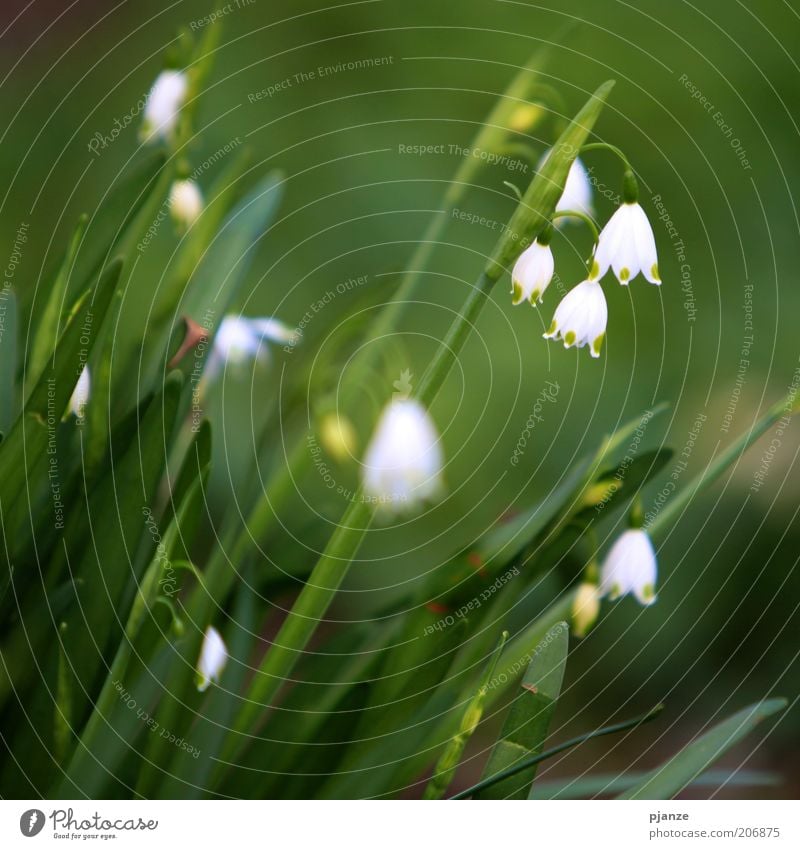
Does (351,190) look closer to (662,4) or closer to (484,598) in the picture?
(662,4)

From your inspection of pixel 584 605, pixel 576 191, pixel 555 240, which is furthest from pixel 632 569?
pixel 555 240

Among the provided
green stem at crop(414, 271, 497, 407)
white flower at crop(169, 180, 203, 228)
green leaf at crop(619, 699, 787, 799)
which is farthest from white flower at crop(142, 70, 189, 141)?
green leaf at crop(619, 699, 787, 799)

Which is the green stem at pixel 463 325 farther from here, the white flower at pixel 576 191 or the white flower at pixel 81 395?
the white flower at pixel 81 395

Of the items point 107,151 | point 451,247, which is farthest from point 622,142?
point 107,151

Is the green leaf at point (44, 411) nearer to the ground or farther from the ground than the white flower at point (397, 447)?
nearer to the ground

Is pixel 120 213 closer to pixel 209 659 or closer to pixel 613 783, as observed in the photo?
pixel 209 659

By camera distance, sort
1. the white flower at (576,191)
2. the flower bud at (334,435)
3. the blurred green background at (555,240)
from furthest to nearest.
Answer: the blurred green background at (555,240) → the flower bud at (334,435) → the white flower at (576,191)

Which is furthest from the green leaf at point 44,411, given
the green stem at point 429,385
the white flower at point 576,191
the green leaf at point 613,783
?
the green leaf at point 613,783
